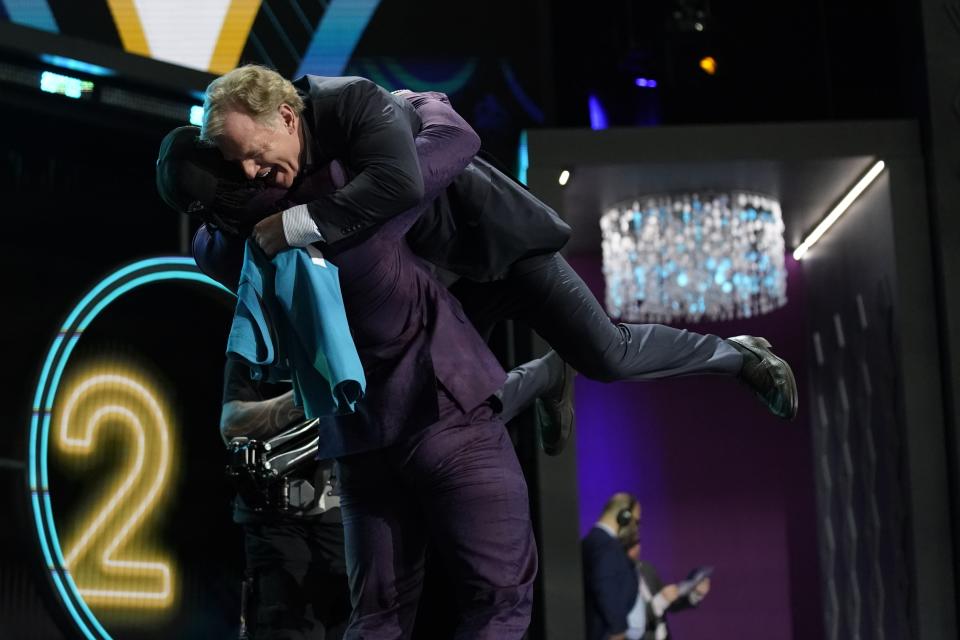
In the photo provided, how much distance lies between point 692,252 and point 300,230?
3144 mm

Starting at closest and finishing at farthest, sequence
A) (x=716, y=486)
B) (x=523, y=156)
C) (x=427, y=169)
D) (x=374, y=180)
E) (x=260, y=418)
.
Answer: (x=374, y=180), (x=427, y=169), (x=260, y=418), (x=523, y=156), (x=716, y=486)

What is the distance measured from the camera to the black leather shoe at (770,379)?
2619 mm

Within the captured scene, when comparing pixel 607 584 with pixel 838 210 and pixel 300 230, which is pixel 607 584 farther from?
pixel 300 230

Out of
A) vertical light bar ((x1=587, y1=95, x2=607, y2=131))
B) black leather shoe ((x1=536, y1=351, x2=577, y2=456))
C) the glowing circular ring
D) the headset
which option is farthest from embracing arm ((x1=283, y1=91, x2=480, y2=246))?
the headset

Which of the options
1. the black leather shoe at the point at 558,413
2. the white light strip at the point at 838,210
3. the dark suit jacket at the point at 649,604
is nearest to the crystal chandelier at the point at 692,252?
the white light strip at the point at 838,210

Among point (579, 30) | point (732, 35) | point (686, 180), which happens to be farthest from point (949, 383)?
point (579, 30)

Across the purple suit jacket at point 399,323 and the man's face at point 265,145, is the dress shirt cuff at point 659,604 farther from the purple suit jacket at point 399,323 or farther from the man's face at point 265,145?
the man's face at point 265,145

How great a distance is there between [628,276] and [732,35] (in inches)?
41.6

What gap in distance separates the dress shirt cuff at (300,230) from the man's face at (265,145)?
110 millimetres

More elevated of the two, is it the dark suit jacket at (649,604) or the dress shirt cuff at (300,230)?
the dress shirt cuff at (300,230)

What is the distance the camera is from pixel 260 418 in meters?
3.06

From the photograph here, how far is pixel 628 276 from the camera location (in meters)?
4.88

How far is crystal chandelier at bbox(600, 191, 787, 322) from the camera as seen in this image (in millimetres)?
4758

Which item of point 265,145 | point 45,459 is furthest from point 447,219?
point 45,459
